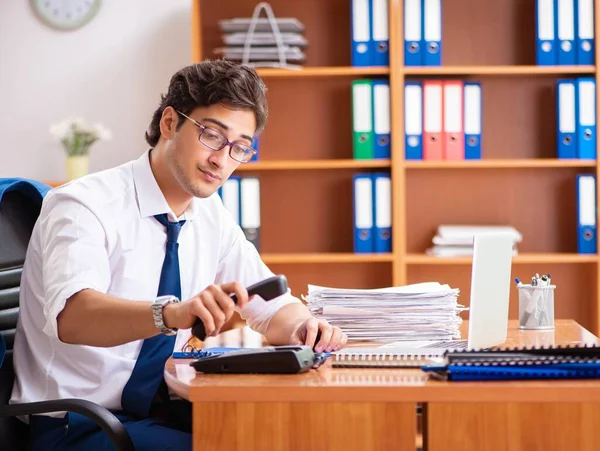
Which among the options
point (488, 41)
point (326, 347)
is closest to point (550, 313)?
point (326, 347)

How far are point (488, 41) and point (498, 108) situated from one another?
289mm

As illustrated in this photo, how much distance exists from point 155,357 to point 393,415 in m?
0.64

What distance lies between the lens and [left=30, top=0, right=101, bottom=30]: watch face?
3930mm

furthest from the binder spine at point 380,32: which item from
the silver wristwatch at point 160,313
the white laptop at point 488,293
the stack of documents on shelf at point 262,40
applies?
the silver wristwatch at point 160,313

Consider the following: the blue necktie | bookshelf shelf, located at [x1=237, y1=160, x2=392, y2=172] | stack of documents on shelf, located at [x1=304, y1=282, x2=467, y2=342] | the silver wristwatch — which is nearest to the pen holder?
stack of documents on shelf, located at [x1=304, y1=282, x2=467, y2=342]

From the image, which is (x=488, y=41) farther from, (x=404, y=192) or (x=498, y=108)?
(x=404, y=192)

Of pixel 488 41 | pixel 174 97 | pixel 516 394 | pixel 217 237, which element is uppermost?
pixel 488 41

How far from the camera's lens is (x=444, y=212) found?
3918 millimetres

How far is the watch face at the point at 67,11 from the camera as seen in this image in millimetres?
3930

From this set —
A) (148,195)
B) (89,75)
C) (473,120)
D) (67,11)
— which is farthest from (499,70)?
(148,195)

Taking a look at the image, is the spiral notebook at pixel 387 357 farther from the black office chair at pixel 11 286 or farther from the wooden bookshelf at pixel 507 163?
the wooden bookshelf at pixel 507 163

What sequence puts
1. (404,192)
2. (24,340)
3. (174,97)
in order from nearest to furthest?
(24,340), (174,97), (404,192)

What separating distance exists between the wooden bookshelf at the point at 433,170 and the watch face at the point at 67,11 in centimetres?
49

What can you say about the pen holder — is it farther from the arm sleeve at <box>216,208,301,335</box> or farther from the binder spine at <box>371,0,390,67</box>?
the binder spine at <box>371,0,390,67</box>
